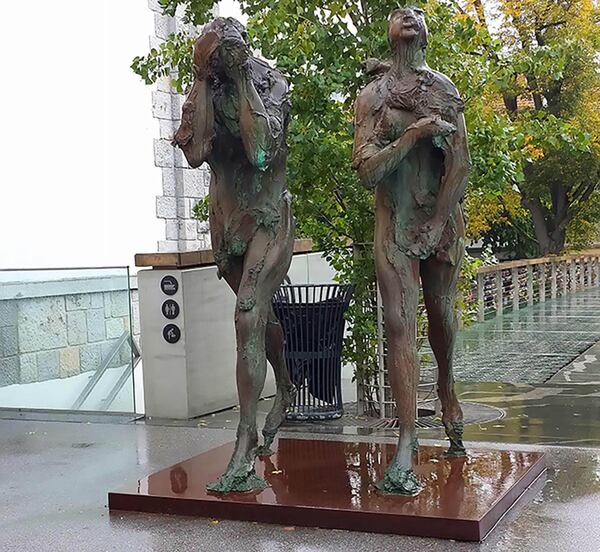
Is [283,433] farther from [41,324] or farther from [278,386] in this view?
[41,324]

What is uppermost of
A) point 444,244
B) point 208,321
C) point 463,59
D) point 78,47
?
point 78,47

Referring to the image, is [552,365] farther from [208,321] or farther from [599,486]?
[599,486]

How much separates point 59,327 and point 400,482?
16.9 feet

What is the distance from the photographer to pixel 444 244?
529 cm

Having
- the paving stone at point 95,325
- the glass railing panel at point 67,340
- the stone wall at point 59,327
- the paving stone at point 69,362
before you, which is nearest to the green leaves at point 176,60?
the glass railing panel at point 67,340

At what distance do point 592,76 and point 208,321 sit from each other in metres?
19.1

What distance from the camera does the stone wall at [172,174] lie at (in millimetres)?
12805

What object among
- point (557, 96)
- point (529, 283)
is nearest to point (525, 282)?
point (529, 283)

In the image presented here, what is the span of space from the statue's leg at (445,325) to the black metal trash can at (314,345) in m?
2.52

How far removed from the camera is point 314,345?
26.8 ft

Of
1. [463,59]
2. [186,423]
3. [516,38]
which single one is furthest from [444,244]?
[516,38]

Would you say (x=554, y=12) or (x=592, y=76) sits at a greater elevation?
(x=554, y=12)

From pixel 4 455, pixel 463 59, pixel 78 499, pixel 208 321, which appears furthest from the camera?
pixel 208 321

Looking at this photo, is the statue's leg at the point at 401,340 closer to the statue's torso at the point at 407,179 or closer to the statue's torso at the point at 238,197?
the statue's torso at the point at 407,179
